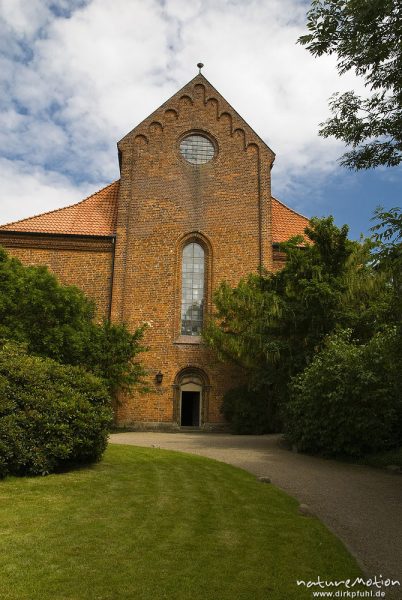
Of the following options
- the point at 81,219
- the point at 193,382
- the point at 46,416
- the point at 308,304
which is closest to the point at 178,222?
the point at 81,219

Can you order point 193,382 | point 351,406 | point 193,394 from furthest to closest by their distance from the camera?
point 193,394 < point 193,382 < point 351,406

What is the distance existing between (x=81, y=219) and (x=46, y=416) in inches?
650

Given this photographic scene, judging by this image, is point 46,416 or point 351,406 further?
point 351,406

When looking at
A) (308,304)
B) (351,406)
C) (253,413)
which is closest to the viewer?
(351,406)

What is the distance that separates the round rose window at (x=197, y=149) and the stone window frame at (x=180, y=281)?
4101 mm

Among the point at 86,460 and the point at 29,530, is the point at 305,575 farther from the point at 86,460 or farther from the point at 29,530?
the point at 86,460

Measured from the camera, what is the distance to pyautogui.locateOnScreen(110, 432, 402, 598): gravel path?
214 inches

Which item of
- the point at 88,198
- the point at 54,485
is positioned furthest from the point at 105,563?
the point at 88,198

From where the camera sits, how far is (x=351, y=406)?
40.1 feet

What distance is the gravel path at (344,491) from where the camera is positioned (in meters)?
5.43

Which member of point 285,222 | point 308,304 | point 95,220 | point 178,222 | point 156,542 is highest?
point 285,222

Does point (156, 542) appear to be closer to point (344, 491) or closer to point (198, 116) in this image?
point (344, 491)

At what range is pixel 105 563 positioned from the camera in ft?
15.1

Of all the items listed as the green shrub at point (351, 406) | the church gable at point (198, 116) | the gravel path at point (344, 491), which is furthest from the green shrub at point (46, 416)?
the church gable at point (198, 116)
